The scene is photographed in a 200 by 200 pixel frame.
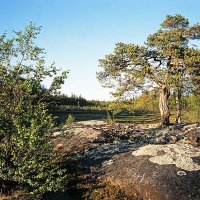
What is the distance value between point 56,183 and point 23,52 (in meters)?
7.52

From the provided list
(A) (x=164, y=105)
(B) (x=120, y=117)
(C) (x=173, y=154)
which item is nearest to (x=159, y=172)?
(C) (x=173, y=154)

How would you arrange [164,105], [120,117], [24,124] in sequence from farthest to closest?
[120,117] < [164,105] < [24,124]

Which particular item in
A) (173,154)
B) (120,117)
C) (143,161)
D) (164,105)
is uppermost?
(164,105)

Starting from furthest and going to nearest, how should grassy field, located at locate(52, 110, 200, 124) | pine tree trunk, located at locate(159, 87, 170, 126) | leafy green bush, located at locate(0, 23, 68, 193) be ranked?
1. grassy field, located at locate(52, 110, 200, 124)
2. pine tree trunk, located at locate(159, 87, 170, 126)
3. leafy green bush, located at locate(0, 23, 68, 193)

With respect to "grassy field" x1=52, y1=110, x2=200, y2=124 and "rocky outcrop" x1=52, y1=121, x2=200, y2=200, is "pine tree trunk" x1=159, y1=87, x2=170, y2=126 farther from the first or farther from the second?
"grassy field" x1=52, y1=110, x2=200, y2=124

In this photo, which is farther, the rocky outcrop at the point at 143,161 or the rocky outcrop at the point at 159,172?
the rocky outcrop at the point at 143,161

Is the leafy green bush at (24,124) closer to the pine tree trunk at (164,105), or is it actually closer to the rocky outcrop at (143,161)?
the rocky outcrop at (143,161)

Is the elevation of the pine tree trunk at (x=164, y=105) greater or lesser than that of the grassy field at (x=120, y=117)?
greater

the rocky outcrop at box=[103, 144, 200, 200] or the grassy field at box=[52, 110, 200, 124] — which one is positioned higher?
the grassy field at box=[52, 110, 200, 124]

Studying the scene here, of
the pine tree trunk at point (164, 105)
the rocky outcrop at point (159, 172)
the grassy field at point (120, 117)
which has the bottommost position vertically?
the rocky outcrop at point (159, 172)

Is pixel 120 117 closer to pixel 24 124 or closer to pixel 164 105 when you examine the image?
pixel 164 105

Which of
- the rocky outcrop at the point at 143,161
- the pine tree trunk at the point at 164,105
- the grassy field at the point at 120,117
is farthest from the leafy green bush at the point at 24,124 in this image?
the grassy field at the point at 120,117

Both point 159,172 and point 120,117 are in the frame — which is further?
point 120,117

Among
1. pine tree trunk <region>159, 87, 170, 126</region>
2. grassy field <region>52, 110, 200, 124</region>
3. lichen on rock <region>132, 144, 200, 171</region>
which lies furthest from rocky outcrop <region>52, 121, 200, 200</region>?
grassy field <region>52, 110, 200, 124</region>
